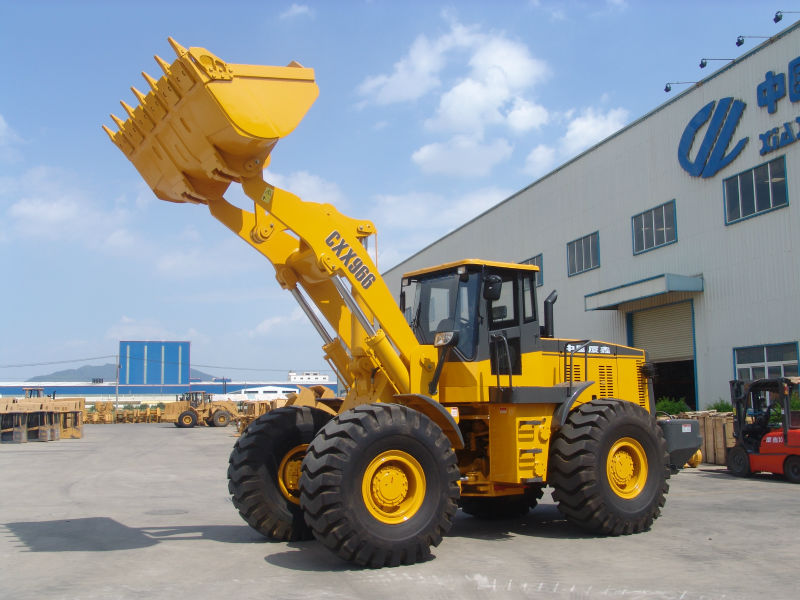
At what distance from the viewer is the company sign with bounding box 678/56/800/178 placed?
66.5 feet

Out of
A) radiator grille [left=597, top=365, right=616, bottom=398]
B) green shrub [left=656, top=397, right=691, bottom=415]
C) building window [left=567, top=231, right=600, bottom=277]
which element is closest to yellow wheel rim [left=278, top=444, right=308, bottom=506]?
radiator grille [left=597, top=365, right=616, bottom=398]

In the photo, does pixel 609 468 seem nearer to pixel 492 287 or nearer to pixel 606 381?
pixel 606 381

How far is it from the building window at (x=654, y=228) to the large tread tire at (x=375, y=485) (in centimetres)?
1983

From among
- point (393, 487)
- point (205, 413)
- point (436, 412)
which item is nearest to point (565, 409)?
point (436, 412)

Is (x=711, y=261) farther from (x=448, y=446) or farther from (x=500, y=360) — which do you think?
(x=448, y=446)

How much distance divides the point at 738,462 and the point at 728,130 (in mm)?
11253

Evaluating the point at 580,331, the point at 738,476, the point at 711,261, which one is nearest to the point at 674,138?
the point at 711,261

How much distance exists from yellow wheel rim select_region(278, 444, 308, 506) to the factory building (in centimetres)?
1660

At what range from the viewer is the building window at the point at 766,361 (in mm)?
20375

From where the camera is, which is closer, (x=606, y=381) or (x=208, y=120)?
(x=208, y=120)

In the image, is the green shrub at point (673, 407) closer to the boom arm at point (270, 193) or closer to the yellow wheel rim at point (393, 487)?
the boom arm at point (270, 193)

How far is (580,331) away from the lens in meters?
30.6

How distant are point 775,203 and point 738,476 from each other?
8.78 metres

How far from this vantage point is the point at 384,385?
8.46 meters
